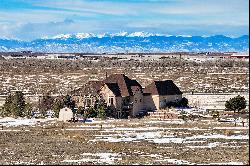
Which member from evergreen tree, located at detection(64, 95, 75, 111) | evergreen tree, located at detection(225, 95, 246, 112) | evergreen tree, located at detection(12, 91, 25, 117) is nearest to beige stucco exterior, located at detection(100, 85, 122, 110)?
evergreen tree, located at detection(64, 95, 75, 111)

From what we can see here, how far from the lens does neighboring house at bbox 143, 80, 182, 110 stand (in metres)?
59.7

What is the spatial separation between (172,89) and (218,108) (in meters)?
5.41

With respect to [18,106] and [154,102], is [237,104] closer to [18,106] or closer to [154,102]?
[154,102]

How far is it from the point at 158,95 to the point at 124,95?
14.2 ft

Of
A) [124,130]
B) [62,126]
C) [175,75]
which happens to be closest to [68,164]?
[124,130]

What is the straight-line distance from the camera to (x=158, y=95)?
195ft

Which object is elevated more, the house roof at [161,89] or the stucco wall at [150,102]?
the house roof at [161,89]

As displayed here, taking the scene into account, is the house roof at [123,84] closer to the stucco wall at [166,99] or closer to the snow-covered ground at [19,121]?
the stucco wall at [166,99]

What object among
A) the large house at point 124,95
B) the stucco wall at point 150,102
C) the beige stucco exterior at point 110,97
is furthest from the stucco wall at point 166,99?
the beige stucco exterior at point 110,97

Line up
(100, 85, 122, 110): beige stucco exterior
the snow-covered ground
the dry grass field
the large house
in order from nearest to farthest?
the dry grass field → the snow-covered ground → (100, 85, 122, 110): beige stucco exterior → the large house

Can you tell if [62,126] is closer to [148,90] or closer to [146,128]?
[146,128]

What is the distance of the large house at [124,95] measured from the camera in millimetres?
56125

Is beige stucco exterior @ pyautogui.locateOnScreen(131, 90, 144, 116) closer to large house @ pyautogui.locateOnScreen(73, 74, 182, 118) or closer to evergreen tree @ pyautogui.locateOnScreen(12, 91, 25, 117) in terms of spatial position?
large house @ pyautogui.locateOnScreen(73, 74, 182, 118)

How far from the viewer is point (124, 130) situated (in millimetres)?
43781
